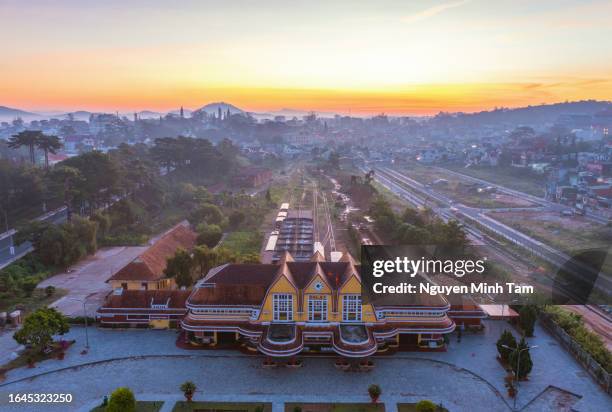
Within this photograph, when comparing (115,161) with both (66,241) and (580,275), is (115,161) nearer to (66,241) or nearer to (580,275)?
(66,241)

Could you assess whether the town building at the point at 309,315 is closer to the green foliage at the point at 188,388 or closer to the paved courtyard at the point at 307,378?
the paved courtyard at the point at 307,378

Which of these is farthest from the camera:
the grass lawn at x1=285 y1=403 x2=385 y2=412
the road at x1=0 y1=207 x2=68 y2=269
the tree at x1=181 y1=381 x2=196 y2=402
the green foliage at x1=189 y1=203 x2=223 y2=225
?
the green foliage at x1=189 y1=203 x2=223 y2=225

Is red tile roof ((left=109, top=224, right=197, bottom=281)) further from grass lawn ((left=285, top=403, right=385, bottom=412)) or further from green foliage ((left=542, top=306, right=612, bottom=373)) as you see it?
green foliage ((left=542, top=306, right=612, bottom=373))

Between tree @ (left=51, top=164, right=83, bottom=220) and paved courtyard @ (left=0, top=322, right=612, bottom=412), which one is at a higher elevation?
tree @ (left=51, top=164, right=83, bottom=220)

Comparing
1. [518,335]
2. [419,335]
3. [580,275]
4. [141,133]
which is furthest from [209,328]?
[141,133]

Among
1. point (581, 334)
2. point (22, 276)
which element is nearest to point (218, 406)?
point (581, 334)

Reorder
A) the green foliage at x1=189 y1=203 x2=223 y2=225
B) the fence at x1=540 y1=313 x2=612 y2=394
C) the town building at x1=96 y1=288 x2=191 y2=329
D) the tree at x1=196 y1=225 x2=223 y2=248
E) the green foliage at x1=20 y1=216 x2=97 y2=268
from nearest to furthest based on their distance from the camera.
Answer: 1. the fence at x1=540 y1=313 x2=612 y2=394
2. the town building at x1=96 y1=288 x2=191 y2=329
3. the green foliage at x1=20 y1=216 x2=97 y2=268
4. the tree at x1=196 y1=225 x2=223 y2=248
5. the green foliage at x1=189 y1=203 x2=223 y2=225

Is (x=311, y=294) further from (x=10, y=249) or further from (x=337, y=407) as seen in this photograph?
(x=10, y=249)

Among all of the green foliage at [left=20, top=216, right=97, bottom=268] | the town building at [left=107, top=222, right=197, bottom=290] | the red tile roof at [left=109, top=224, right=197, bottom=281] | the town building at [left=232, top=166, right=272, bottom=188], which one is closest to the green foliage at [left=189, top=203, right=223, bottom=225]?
the red tile roof at [left=109, top=224, right=197, bottom=281]
